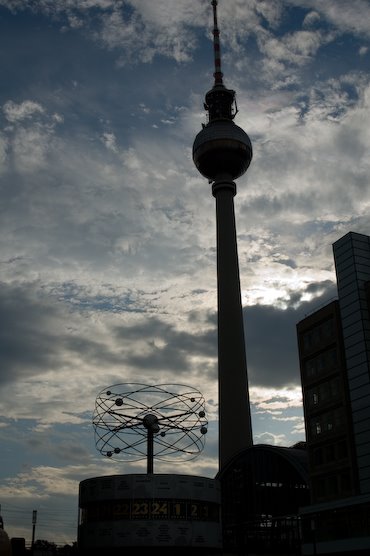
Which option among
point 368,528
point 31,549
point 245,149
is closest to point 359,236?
point 368,528

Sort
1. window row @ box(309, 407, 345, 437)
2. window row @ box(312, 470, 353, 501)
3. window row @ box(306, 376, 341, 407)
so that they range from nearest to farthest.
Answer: window row @ box(312, 470, 353, 501), window row @ box(309, 407, 345, 437), window row @ box(306, 376, 341, 407)

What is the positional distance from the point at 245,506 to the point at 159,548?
3407 cm

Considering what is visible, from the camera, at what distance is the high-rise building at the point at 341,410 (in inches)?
2295

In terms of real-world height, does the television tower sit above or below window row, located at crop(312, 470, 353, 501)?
above

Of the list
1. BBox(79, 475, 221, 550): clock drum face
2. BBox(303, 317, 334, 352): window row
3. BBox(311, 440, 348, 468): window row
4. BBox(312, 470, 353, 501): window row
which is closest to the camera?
BBox(79, 475, 221, 550): clock drum face

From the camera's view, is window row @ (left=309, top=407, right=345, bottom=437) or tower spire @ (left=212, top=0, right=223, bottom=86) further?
tower spire @ (left=212, top=0, right=223, bottom=86)

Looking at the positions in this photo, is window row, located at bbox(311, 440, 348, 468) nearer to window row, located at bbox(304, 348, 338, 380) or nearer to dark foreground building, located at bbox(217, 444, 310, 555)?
window row, located at bbox(304, 348, 338, 380)

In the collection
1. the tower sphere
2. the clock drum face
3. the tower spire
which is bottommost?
the clock drum face

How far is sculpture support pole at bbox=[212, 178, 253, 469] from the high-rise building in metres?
37.0

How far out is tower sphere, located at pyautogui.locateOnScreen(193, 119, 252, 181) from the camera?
132500 mm

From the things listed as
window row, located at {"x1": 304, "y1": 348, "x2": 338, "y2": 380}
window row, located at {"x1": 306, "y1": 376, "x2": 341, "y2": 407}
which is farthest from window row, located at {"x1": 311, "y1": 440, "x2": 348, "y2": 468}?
window row, located at {"x1": 304, "y1": 348, "x2": 338, "y2": 380}

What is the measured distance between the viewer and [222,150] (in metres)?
133

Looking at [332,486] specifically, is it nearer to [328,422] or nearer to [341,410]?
[328,422]

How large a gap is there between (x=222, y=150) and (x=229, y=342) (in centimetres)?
4193
